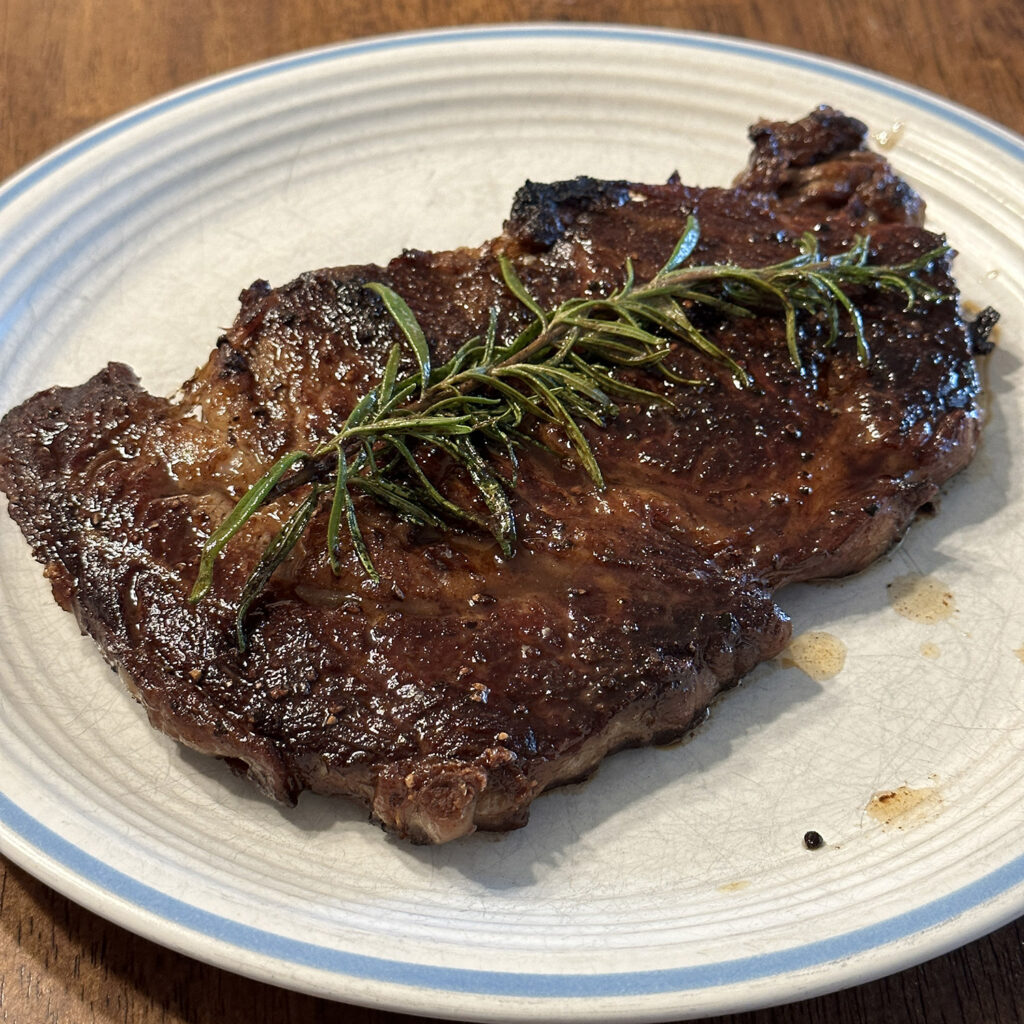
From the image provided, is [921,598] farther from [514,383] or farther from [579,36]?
[579,36]

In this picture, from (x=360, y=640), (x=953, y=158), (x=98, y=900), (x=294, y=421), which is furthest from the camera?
(x=953, y=158)

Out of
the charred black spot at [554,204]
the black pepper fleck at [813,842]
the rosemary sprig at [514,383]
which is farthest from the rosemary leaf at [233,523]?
the black pepper fleck at [813,842]

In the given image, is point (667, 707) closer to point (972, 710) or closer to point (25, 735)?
point (972, 710)

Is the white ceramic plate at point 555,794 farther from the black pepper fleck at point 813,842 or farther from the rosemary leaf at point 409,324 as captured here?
the rosemary leaf at point 409,324

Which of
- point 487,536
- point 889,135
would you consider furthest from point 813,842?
point 889,135

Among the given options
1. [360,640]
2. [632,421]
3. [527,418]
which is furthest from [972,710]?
[360,640]

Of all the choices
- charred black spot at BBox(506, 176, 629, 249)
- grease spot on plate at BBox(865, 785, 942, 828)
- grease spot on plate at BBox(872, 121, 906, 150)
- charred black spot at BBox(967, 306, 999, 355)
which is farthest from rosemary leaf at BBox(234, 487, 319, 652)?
grease spot on plate at BBox(872, 121, 906, 150)

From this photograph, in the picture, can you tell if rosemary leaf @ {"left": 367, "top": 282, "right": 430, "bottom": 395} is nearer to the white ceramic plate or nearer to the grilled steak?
the grilled steak
